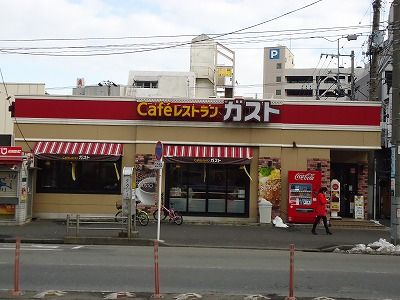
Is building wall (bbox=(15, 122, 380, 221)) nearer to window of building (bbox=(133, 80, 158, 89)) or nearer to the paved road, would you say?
the paved road

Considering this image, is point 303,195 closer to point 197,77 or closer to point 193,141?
point 193,141

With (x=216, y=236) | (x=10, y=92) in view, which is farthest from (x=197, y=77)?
(x=216, y=236)

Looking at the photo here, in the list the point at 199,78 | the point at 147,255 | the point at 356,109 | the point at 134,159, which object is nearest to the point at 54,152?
the point at 134,159

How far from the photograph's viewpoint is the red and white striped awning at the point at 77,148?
23.3 m

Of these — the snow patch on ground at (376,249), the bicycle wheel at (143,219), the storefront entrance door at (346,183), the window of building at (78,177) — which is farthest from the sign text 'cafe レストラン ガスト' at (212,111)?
the snow patch on ground at (376,249)

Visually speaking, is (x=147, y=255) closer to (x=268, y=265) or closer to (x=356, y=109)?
(x=268, y=265)

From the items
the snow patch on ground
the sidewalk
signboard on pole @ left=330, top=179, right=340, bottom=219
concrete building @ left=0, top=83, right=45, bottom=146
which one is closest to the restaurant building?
signboard on pole @ left=330, top=179, right=340, bottom=219

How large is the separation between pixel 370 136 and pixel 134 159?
10171 millimetres

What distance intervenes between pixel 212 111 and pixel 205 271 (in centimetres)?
1274

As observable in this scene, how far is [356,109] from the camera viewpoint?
23656 millimetres

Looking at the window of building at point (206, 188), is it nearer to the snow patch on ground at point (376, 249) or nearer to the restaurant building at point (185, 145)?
the restaurant building at point (185, 145)

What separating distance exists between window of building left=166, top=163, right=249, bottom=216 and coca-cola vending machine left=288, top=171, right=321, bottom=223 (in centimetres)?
207

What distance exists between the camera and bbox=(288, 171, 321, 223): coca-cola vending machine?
2273cm

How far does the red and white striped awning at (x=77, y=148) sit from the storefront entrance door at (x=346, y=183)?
10106 millimetres
